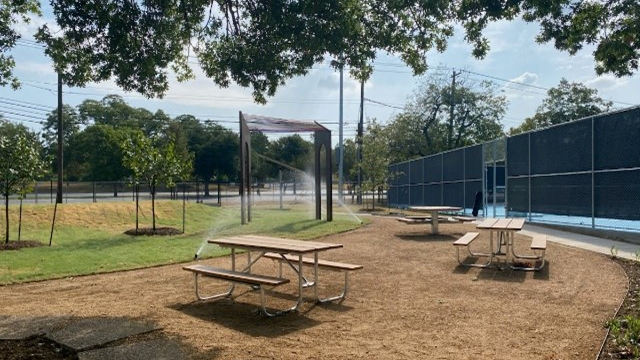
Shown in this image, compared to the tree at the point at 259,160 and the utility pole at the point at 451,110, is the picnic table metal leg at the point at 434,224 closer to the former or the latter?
the utility pole at the point at 451,110

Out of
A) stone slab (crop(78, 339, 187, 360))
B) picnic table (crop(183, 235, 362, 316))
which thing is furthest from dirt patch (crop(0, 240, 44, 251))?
stone slab (crop(78, 339, 187, 360))

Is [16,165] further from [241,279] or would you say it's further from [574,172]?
[574,172]

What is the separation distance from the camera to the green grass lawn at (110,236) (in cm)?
1027

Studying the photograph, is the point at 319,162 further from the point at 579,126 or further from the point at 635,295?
the point at 635,295

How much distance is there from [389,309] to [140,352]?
2960mm

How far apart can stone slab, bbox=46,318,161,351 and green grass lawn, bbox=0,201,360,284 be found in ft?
13.2

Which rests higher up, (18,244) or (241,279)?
(241,279)

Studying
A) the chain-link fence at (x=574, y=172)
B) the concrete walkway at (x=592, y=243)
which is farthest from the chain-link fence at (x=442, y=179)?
the concrete walkway at (x=592, y=243)

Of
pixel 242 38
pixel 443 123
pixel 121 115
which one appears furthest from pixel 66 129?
pixel 242 38

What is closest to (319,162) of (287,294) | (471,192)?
(471,192)

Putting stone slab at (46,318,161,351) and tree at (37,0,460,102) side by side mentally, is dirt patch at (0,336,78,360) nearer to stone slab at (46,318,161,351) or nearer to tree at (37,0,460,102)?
stone slab at (46,318,161,351)

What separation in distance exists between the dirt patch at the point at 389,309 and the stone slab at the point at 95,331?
27cm

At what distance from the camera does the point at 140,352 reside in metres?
4.73

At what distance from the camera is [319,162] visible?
22375mm
